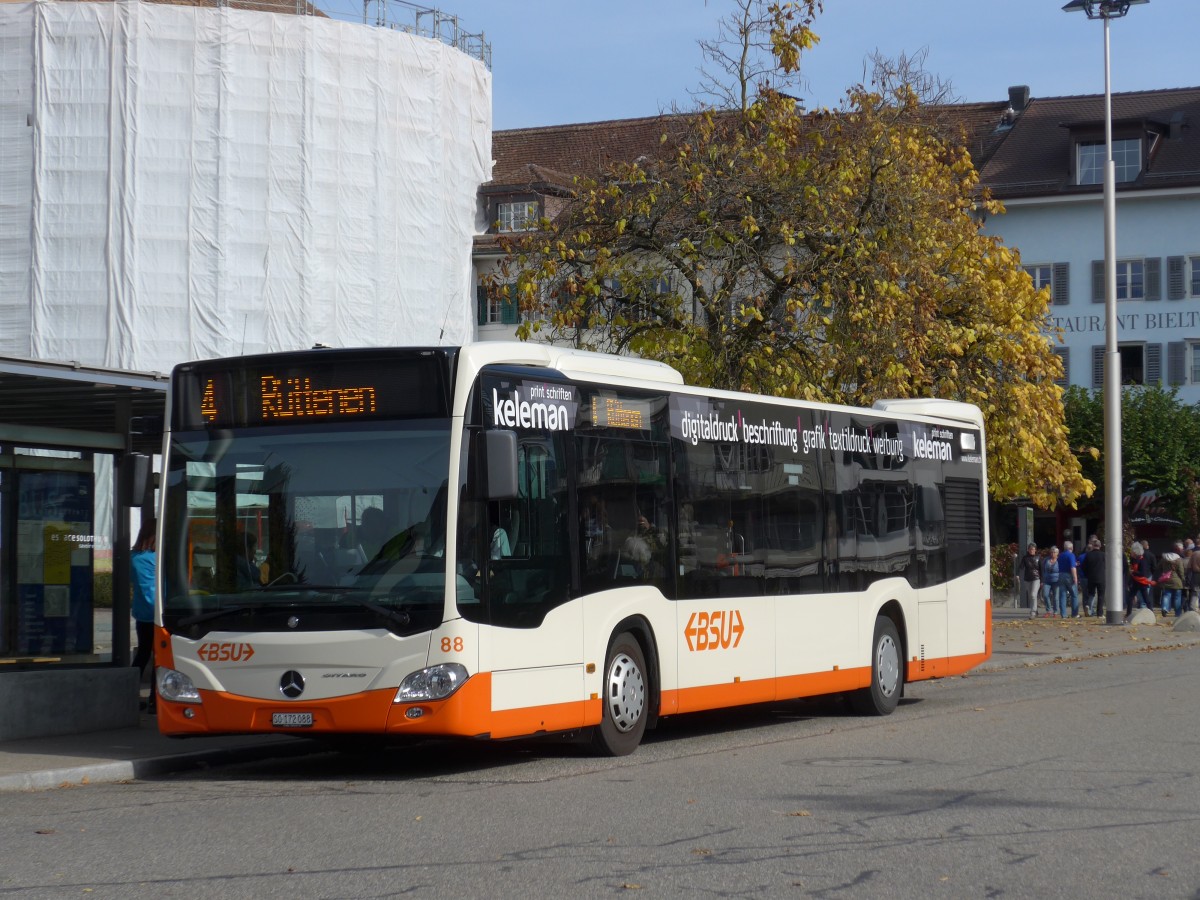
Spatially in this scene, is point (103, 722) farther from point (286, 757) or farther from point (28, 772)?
point (28, 772)

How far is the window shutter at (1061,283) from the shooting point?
190ft

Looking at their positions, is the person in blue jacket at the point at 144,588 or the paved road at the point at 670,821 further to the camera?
the person in blue jacket at the point at 144,588

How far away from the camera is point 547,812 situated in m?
9.71

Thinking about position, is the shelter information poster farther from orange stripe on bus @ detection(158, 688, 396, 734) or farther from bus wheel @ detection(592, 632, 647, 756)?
bus wheel @ detection(592, 632, 647, 756)

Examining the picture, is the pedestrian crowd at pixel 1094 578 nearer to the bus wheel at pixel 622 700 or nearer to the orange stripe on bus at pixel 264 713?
the bus wheel at pixel 622 700

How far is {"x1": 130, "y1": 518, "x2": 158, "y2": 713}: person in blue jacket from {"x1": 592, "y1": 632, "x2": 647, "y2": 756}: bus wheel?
5.08 metres

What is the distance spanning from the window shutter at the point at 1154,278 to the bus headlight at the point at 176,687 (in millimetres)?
50268

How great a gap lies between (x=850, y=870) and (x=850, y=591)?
8402 millimetres

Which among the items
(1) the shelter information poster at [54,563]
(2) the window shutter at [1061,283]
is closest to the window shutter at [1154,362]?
(2) the window shutter at [1061,283]

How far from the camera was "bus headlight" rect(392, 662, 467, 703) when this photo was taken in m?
11.2

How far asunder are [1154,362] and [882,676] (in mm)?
43970

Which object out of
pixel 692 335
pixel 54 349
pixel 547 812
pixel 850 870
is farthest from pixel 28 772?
pixel 54 349

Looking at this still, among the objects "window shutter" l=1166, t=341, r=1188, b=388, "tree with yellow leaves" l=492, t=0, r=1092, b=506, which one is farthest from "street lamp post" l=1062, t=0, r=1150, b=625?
"window shutter" l=1166, t=341, r=1188, b=388

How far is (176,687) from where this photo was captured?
12.0 meters
